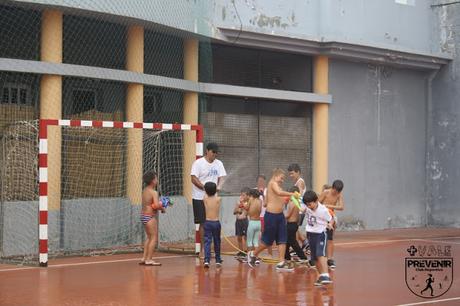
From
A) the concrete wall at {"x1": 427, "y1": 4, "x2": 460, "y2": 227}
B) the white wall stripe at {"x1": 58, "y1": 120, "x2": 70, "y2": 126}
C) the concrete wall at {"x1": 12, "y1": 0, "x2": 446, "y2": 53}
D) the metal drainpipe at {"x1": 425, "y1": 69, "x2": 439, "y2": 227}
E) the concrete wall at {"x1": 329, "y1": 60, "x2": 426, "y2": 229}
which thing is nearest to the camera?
the white wall stripe at {"x1": 58, "y1": 120, "x2": 70, "y2": 126}

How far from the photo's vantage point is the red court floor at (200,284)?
11164mm

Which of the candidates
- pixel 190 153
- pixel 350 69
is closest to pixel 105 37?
pixel 190 153

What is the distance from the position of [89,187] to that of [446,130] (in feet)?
41.6

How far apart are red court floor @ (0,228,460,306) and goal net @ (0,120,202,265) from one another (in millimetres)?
1319

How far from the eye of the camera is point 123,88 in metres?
18.6

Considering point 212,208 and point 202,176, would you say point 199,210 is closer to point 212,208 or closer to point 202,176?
point 202,176

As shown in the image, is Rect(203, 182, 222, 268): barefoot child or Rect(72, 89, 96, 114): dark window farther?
Rect(72, 89, 96, 114): dark window

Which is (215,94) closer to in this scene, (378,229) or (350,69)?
(350,69)

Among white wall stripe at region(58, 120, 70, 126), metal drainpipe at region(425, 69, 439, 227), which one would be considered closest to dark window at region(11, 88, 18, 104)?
white wall stripe at region(58, 120, 70, 126)

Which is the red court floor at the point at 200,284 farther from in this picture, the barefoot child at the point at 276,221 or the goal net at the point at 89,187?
the goal net at the point at 89,187

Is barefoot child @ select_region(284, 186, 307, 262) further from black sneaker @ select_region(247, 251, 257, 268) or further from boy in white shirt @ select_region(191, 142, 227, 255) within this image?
boy in white shirt @ select_region(191, 142, 227, 255)

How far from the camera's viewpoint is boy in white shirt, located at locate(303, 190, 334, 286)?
41.2 feet

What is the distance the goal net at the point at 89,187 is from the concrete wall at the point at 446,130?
9.58 metres

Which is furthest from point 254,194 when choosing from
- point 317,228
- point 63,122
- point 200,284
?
point 63,122
